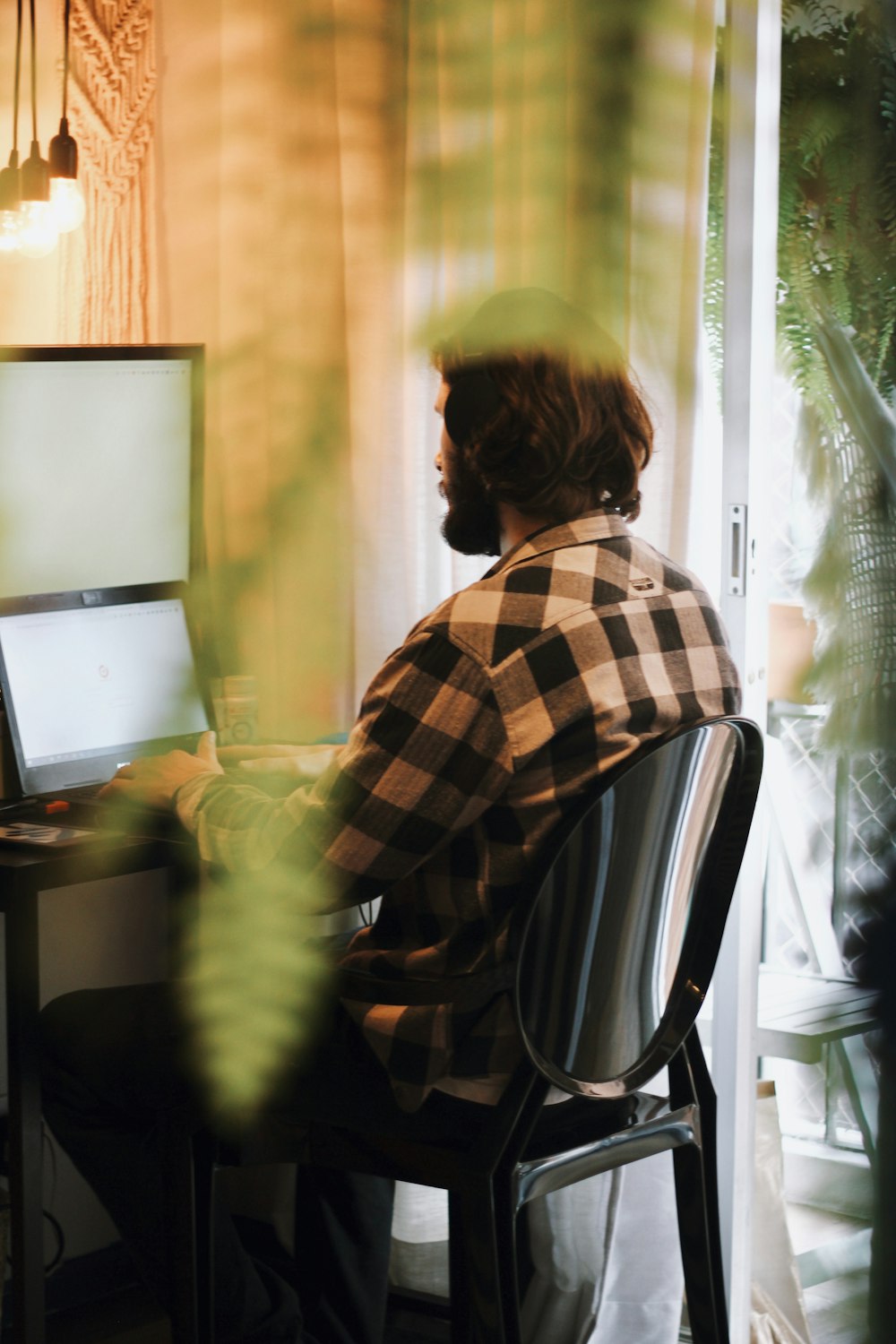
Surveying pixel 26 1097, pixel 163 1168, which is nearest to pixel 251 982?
pixel 163 1168

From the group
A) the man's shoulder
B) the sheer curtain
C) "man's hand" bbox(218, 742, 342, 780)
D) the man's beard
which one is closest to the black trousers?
the man's shoulder

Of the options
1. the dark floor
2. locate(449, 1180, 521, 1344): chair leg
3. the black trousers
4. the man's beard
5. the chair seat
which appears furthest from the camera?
the dark floor

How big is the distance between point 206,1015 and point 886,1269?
178mm

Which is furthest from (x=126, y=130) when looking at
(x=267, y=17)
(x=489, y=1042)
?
(x=489, y=1042)

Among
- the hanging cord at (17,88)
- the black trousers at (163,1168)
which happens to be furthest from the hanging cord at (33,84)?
the black trousers at (163,1168)

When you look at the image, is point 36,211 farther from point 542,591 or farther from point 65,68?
point 542,591

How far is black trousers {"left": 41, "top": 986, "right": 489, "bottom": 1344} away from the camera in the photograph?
1190 mm

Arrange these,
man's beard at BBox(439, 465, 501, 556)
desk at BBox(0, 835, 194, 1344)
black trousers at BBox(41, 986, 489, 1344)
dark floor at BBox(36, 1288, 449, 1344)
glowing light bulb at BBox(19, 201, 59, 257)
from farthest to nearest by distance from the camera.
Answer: dark floor at BBox(36, 1288, 449, 1344), desk at BBox(0, 835, 194, 1344), black trousers at BBox(41, 986, 489, 1344), man's beard at BBox(439, 465, 501, 556), glowing light bulb at BBox(19, 201, 59, 257)

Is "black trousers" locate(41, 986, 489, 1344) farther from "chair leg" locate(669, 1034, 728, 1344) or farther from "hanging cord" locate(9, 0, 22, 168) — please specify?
"hanging cord" locate(9, 0, 22, 168)

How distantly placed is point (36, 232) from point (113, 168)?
66 millimetres

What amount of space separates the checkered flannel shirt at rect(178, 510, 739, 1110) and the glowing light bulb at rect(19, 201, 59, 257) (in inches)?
27.1

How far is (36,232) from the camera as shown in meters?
0.30

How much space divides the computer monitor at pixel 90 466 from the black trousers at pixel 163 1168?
94 cm

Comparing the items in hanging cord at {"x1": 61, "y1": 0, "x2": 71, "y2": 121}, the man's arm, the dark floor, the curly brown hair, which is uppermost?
hanging cord at {"x1": 61, "y1": 0, "x2": 71, "y2": 121}
